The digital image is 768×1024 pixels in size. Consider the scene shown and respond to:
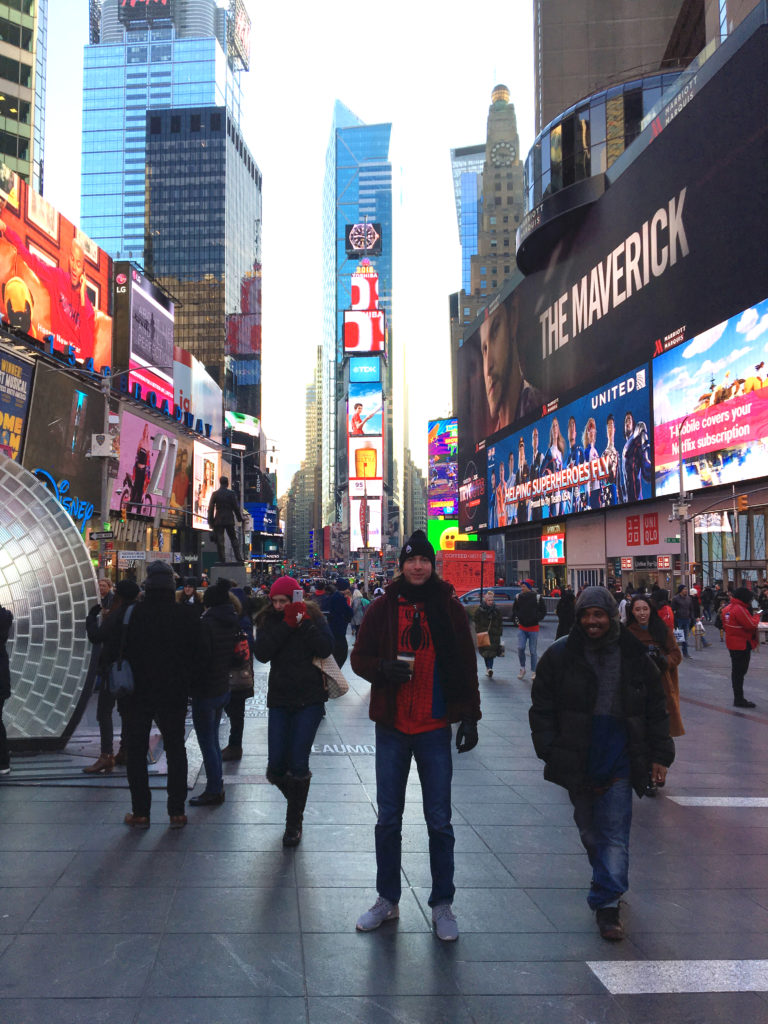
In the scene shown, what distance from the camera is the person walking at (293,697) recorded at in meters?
6.08

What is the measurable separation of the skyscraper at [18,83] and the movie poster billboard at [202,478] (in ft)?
81.7

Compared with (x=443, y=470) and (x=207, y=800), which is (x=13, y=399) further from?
(x=443, y=470)

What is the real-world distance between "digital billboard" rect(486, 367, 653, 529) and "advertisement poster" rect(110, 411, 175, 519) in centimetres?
2337

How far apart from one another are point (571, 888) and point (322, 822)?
2.09 metres

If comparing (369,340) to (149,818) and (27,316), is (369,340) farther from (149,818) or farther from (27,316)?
(149,818)

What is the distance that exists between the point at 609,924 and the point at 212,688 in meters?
3.70

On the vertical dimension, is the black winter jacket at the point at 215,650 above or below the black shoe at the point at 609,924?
above

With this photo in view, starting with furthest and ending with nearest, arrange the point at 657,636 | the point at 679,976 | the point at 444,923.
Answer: the point at 657,636 → the point at 444,923 → the point at 679,976

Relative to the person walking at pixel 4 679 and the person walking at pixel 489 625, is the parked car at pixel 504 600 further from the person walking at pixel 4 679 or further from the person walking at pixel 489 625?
the person walking at pixel 4 679

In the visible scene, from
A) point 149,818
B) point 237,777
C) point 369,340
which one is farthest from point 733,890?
point 369,340

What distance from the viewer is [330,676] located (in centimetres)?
624

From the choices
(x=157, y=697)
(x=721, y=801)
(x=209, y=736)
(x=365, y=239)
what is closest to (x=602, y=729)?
(x=157, y=697)

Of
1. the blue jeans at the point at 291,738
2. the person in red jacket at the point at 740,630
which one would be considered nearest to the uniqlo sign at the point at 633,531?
the person in red jacket at the point at 740,630

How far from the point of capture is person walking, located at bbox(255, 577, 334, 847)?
6082 millimetres
